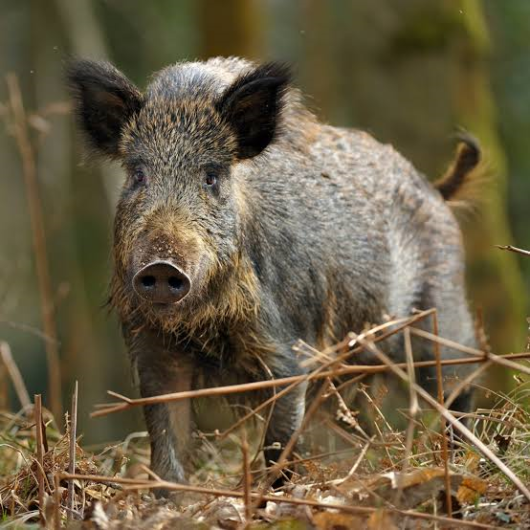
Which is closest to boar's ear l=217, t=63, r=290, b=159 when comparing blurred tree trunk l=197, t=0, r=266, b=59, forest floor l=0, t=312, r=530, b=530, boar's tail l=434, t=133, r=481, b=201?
forest floor l=0, t=312, r=530, b=530

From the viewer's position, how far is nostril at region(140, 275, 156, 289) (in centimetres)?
520

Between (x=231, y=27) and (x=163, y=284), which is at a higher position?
(x=231, y=27)

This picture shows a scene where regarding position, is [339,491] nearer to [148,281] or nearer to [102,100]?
[148,281]

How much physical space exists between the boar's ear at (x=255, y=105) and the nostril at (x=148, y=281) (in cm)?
124

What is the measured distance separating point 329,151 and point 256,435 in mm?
2042

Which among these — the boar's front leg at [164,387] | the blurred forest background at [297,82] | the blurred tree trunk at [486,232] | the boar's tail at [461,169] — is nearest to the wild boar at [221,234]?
the boar's front leg at [164,387]

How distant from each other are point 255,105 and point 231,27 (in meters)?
7.35

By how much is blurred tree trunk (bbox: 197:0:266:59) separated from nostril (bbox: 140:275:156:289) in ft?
27.1

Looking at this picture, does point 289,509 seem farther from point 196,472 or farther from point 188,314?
point 196,472

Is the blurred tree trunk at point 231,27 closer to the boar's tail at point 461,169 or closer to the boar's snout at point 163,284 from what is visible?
the boar's tail at point 461,169

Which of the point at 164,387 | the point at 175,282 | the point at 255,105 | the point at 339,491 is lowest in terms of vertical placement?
the point at 164,387

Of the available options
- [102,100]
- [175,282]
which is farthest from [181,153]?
[175,282]

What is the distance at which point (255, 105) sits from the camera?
6145 mm

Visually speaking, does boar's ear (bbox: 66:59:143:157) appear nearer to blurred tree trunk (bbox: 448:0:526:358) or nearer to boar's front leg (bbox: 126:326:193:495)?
boar's front leg (bbox: 126:326:193:495)
